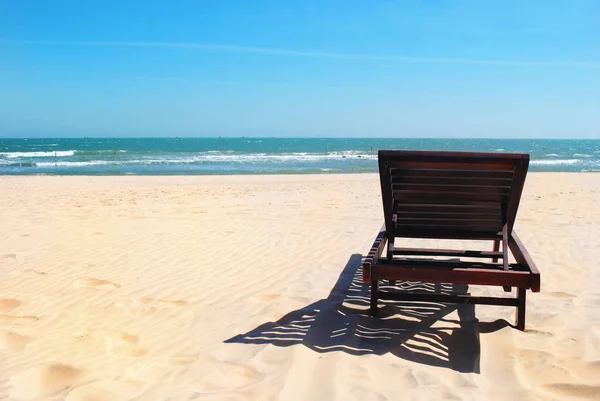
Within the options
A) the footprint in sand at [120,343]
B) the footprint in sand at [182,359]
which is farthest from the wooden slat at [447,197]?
the footprint in sand at [120,343]

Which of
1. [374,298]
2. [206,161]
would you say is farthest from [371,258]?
[206,161]

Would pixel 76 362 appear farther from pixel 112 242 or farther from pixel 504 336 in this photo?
pixel 112 242

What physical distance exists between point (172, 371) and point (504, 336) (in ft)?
7.28

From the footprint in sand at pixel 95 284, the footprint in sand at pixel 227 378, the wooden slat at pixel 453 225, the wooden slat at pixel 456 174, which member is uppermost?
the wooden slat at pixel 456 174

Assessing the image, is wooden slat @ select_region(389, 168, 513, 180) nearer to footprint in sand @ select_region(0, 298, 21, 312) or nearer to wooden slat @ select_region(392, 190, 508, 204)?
wooden slat @ select_region(392, 190, 508, 204)

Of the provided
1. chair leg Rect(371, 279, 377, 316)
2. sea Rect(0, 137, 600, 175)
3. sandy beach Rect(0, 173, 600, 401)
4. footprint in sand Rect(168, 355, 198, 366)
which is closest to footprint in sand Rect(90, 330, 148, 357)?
sandy beach Rect(0, 173, 600, 401)

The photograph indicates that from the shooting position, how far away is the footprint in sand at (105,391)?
2.74 m

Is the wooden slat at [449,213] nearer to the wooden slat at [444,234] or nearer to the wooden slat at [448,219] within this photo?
the wooden slat at [448,219]

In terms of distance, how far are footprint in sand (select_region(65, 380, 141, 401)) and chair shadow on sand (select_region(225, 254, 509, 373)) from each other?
2.89ft

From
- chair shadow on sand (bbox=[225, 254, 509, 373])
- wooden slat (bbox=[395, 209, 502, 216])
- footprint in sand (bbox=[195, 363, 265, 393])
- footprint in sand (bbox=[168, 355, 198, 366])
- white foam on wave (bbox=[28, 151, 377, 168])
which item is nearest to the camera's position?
footprint in sand (bbox=[195, 363, 265, 393])

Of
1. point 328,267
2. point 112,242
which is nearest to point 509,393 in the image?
point 328,267

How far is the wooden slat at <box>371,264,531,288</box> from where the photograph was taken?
11.7 ft

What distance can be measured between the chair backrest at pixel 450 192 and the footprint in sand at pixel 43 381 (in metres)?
2.46

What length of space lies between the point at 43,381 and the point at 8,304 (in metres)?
1.71
